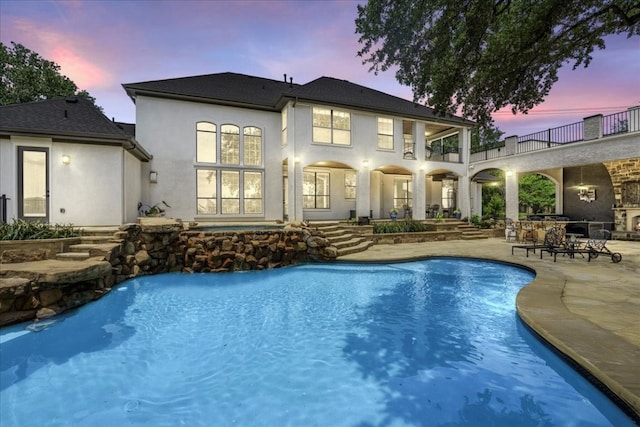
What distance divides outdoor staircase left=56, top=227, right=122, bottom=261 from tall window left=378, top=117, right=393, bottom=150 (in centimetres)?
1313

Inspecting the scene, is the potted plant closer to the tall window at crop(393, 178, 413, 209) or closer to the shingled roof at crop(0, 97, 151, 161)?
the shingled roof at crop(0, 97, 151, 161)

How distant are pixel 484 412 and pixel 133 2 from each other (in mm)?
17000

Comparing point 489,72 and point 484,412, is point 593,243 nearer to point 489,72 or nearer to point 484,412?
point 489,72

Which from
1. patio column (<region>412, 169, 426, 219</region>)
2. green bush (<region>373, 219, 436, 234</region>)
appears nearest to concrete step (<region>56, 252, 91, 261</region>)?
green bush (<region>373, 219, 436, 234</region>)

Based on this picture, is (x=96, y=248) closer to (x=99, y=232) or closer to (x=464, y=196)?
(x=99, y=232)

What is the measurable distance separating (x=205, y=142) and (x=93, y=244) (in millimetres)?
7448

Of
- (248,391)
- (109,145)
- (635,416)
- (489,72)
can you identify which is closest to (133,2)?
(109,145)

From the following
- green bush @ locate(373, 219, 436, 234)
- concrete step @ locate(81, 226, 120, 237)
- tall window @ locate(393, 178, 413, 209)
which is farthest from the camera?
tall window @ locate(393, 178, 413, 209)

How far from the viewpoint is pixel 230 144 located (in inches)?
575

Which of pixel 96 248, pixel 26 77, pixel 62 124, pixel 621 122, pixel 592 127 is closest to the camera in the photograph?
pixel 96 248

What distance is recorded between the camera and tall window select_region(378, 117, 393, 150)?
647 inches

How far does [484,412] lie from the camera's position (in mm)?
3088

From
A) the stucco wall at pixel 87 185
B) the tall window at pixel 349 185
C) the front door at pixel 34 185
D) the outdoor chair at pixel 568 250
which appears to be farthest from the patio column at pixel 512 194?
the front door at pixel 34 185

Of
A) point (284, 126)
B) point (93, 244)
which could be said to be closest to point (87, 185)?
point (93, 244)
